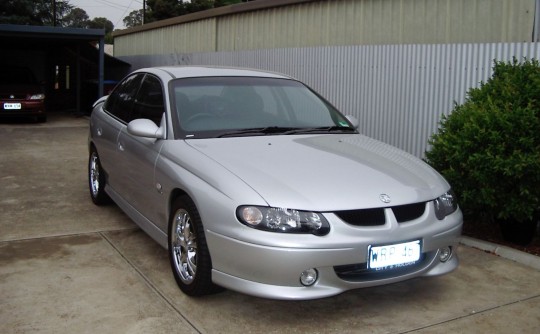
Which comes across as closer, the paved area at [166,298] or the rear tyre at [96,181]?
the paved area at [166,298]

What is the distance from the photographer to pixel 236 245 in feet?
11.1

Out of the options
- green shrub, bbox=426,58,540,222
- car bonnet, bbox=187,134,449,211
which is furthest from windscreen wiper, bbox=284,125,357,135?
green shrub, bbox=426,58,540,222

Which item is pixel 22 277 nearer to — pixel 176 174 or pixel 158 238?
pixel 158 238

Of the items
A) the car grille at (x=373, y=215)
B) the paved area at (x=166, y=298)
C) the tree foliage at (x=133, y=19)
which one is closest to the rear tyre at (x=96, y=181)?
the paved area at (x=166, y=298)

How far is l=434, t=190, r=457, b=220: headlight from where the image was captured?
379 centimetres

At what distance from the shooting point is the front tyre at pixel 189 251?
3.65 m

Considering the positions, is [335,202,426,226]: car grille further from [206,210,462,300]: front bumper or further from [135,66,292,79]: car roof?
[135,66,292,79]: car roof

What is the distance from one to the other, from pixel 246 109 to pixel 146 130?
0.82 metres

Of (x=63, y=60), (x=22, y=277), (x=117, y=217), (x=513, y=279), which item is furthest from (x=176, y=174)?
(x=63, y=60)

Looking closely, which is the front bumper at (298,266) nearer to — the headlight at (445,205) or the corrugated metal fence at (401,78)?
the headlight at (445,205)

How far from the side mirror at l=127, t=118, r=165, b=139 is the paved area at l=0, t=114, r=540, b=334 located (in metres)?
1.01

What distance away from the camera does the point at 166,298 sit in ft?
12.8

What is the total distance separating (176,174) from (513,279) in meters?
2.66

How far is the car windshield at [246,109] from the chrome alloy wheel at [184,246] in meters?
0.68
